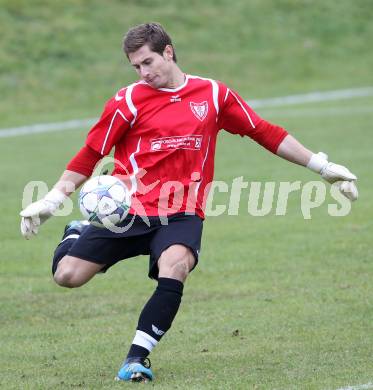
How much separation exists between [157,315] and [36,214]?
93cm

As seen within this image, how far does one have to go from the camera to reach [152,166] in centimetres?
672

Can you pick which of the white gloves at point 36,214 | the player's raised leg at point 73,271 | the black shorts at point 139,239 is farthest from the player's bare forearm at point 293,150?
the white gloves at point 36,214

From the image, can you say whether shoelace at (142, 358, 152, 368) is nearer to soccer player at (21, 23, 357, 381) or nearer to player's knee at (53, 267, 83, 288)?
soccer player at (21, 23, 357, 381)

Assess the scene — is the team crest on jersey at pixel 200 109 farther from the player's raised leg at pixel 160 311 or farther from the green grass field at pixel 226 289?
the green grass field at pixel 226 289

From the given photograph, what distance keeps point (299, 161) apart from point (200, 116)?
725 mm

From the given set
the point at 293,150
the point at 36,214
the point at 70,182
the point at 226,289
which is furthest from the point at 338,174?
the point at 226,289

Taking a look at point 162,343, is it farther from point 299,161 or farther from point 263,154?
point 263,154

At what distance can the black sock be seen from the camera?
6457mm

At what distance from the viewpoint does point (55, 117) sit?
26031 millimetres

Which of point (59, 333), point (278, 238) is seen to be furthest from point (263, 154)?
point (59, 333)

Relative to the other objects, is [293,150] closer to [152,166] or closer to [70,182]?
[152,166]

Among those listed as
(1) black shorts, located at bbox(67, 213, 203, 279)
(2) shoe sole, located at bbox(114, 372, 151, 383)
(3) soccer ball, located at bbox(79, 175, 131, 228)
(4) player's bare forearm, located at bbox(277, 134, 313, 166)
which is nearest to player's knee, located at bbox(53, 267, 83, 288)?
(1) black shorts, located at bbox(67, 213, 203, 279)

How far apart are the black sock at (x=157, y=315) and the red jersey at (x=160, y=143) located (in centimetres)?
51

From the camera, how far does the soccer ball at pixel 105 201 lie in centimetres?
668
